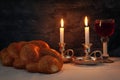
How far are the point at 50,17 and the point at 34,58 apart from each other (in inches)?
18.2

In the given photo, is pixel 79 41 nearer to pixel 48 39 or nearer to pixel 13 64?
pixel 48 39

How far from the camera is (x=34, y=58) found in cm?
95

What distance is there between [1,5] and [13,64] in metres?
0.44

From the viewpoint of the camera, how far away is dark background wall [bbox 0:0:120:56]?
1.36 metres

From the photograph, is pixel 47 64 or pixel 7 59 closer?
pixel 47 64

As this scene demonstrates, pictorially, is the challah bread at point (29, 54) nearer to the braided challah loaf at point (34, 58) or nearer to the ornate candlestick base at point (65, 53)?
the braided challah loaf at point (34, 58)

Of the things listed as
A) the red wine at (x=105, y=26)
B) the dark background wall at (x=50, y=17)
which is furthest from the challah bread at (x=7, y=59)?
the red wine at (x=105, y=26)

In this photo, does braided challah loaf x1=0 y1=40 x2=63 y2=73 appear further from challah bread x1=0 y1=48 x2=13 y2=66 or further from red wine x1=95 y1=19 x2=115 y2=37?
red wine x1=95 y1=19 x2=115 y2=37

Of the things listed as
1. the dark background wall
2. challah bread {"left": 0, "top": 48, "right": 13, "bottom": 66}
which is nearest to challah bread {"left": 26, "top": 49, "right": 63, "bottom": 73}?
challah bread {"left": 0, "top": 48, "right": 13, "bottom": 66}

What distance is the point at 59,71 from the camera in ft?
3.14

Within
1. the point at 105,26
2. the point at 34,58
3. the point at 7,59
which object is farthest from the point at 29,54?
the point at 105,26

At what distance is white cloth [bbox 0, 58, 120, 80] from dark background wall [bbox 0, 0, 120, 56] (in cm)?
34

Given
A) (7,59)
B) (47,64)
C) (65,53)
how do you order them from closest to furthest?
(47,64) < (7,59) < (65,53)

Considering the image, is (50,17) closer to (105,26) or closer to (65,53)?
(65,53)
